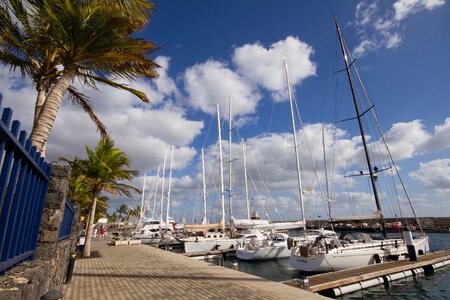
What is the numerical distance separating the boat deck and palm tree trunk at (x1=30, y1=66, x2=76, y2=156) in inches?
361

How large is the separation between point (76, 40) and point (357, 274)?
15.3m

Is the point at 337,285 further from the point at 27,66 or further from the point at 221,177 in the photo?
the point at 221,177

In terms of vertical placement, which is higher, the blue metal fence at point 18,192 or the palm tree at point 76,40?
the palm tree at point 76,40

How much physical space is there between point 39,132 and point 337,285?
12.7 metres

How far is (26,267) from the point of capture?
330cm

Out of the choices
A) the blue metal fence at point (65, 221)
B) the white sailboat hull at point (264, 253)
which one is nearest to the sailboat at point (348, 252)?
the white sailboat hull at point (264, 253)

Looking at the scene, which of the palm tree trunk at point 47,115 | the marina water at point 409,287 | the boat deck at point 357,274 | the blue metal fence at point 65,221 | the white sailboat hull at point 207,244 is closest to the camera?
the palm tree trunk at point 47,115

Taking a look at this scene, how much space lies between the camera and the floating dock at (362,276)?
37.2 ft

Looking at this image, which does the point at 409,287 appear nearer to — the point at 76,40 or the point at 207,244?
the point at 207,244

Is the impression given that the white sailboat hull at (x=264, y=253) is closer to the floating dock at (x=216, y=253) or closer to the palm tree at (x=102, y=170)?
the floating dock at (x=216, y=253)

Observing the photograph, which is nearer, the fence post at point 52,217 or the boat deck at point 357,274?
the fence post at point 52,217

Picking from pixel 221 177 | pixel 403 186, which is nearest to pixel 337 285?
pixel 403 186

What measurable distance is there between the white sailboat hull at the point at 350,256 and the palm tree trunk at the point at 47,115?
51.6 feet

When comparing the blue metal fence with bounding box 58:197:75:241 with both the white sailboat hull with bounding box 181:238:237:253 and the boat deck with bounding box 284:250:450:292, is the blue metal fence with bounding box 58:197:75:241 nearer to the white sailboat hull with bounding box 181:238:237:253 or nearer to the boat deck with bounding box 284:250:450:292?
the boat deck with bounding box 284:250:450:292
